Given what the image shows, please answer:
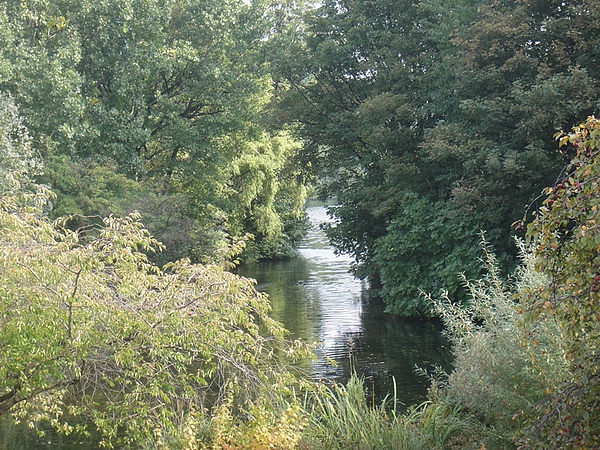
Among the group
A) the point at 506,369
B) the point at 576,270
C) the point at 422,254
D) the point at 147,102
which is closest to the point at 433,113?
the point at 422,254

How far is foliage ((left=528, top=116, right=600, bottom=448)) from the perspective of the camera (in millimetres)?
3773

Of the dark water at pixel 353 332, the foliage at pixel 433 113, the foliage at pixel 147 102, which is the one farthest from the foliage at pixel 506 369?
the foliage at pixel 147 102

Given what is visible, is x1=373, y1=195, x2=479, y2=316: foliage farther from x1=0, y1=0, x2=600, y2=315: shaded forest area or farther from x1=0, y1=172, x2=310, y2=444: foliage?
x1=0, y1=172, x2=310, y2=444: foliage

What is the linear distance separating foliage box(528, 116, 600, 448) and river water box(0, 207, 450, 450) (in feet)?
9.79

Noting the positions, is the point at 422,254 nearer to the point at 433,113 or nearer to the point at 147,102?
the point at 433,113

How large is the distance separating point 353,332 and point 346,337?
634mm

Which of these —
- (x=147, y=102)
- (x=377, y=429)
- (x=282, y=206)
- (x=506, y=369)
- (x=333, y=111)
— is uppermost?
(x=147, y=102)

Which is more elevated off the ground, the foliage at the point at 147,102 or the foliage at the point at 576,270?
the foliage at the point at 147,102

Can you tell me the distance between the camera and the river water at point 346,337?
1145cm

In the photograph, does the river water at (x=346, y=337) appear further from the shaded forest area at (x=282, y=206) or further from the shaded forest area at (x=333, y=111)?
the shaded forest area at (x=333, y=111)

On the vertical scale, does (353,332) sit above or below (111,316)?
below

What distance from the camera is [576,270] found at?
3.99 m

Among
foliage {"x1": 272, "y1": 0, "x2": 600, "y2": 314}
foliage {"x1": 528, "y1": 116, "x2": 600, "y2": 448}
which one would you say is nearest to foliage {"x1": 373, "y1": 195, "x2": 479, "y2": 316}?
foliage {"x1": 272, "y1": 0, "x2": 600, "y2": 314}

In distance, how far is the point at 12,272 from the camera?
579 cm
